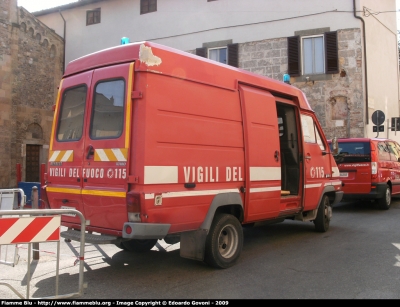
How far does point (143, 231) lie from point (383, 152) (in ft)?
29.2

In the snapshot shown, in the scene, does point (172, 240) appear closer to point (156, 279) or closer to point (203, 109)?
point (156, 279)

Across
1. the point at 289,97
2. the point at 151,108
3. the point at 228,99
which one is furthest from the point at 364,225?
the point at 151,108

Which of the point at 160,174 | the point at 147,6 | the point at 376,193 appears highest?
the point at 147,6

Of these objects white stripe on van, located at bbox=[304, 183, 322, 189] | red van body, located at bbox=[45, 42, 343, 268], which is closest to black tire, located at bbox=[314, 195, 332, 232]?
white stripe on van, located at bbox=[304, 183, 322, 189]

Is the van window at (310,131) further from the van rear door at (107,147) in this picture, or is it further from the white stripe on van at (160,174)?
the van rear door at (107,147)

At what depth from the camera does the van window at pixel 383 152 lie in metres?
10.8

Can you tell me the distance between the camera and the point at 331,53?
17.2 meters

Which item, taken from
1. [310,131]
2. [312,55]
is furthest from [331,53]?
[310,131]

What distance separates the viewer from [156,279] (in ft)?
15.8

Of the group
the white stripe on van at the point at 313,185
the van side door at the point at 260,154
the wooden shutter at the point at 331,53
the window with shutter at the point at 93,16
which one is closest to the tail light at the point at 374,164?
the white stripe on van at the point at 313,185

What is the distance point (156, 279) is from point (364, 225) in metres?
5.60

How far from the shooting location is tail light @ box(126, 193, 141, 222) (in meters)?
4.23

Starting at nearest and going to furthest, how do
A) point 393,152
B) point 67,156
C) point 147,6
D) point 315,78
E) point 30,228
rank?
point 30,228, point 67,156, point 393,152, point 315,78, point 147,6

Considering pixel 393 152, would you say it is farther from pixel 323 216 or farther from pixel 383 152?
pixel 323 216
